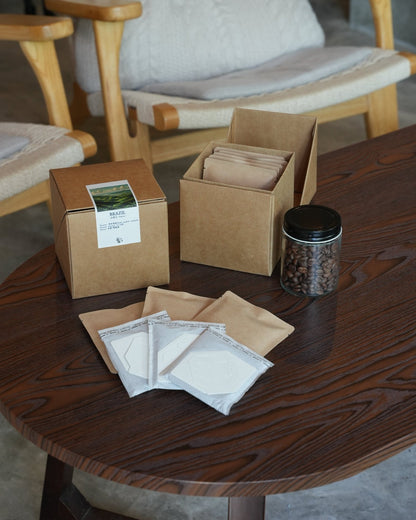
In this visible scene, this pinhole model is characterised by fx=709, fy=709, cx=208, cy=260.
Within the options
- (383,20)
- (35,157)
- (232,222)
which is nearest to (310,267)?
(232,222)

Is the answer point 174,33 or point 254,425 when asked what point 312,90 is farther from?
point 254,425

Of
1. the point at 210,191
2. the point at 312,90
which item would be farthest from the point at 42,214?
the point at 210,191

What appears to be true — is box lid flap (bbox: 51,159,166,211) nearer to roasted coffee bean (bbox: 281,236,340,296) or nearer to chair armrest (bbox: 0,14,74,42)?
roasted coffee bean (bbox: 281,236,340,296)

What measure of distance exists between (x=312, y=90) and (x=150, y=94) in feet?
1.41

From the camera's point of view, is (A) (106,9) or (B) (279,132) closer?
(B) (279,132)

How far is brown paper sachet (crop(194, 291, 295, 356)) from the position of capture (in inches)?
35.7

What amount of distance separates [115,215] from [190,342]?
8.4 inches

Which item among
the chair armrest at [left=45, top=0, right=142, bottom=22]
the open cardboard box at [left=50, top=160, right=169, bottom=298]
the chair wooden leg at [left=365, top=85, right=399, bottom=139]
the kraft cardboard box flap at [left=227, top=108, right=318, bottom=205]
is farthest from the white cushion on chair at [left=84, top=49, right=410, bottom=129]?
the open cardboard box at [left=50, top=160, right=169, bottom=298]

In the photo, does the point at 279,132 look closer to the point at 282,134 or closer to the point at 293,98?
the point at 282,134

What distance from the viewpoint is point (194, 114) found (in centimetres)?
171

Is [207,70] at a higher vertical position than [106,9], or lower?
lower

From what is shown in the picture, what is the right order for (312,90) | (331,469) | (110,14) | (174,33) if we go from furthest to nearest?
(174,33) < (312,90) < (110,14) < (331,469)

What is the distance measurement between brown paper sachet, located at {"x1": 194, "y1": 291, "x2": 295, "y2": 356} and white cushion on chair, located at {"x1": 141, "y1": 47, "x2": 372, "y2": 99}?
1.00 metres

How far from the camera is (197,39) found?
211 cm
